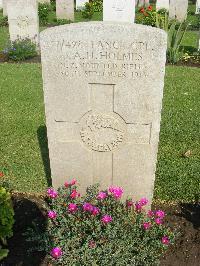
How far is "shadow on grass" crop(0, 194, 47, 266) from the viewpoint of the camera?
3.15 meters

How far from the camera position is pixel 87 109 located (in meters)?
3.19

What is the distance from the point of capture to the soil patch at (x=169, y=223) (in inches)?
124

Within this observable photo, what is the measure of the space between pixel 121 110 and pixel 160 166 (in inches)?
68.1

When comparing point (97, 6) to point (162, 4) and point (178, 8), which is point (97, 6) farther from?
point (178, 8)

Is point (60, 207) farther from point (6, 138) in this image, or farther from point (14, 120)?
point (14, 120)

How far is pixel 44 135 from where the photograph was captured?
18.2ft

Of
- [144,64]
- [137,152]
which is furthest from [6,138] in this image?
[144,64]

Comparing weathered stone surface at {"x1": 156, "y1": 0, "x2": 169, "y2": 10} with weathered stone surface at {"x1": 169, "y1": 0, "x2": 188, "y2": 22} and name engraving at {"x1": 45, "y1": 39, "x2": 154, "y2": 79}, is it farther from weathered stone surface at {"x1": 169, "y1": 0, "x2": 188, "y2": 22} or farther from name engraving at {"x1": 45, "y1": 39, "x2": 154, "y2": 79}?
name engraving at {"x1": 45, "y1": 39, "x2": 154, "y2": 79}

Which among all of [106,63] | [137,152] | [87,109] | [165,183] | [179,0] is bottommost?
[165,183]

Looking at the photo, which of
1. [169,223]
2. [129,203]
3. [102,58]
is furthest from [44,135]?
[102,58]

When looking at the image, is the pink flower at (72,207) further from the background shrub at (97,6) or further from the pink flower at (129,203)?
the background shrub at (97,6)

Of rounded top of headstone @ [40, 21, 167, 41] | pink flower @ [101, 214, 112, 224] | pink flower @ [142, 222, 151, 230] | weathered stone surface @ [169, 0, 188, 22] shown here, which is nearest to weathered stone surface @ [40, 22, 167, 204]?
rounded top of headstone @ [40, 21, 167, 41]

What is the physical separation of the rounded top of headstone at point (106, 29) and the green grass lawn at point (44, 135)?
6.46ft

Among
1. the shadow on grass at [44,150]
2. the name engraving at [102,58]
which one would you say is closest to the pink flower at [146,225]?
the name engraving at [102,58]
